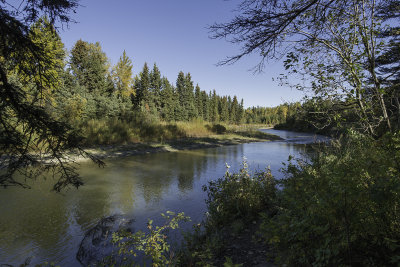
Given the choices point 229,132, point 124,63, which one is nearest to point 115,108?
point 229,132

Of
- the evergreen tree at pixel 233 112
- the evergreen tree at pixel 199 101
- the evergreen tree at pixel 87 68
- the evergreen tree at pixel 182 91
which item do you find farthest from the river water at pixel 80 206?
the evergreen tree at pixel 233 112

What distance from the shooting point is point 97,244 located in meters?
3.62

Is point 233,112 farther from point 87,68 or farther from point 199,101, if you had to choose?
point 87,68

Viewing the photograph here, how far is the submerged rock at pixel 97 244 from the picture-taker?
3381 millimetres

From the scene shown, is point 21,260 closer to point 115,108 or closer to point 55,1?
point 55,1

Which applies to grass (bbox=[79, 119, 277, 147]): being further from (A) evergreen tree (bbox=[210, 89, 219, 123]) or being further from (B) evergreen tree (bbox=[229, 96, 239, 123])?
(B) evergreen tree (bbox=[229, 96, 239, 123])

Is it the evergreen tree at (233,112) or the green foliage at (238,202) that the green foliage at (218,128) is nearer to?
the green foliage at (238,202)

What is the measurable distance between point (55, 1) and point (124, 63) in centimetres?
3731

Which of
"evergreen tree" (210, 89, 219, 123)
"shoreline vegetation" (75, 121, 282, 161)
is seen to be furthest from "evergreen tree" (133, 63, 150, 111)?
"evergreen tree" (210, 89, 219, 123)

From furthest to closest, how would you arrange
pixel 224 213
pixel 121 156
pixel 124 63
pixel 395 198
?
pixel 124 63
pixel 121 156
pixel 224 213
pixel 395 198

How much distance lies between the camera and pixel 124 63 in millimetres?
37156

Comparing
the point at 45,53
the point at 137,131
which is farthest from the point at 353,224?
the point at 137,131

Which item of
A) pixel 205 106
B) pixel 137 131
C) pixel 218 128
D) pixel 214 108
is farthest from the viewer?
pixel 214 108

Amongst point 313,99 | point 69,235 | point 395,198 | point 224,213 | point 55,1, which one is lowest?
point 69,235
